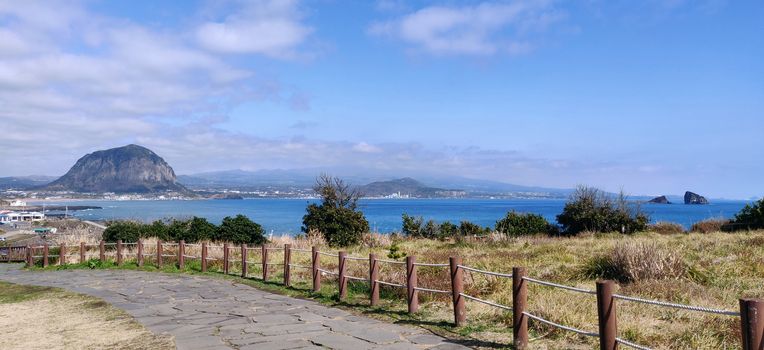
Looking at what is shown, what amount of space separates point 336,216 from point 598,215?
43.9 feet

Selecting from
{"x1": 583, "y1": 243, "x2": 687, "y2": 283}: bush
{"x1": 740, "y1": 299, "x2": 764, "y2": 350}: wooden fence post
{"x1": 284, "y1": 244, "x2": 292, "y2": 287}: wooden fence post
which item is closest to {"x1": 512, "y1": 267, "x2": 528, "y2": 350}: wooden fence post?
{"x1": 740, "y1": 299, "x2": 764, "y2": 350}: wooden fence post

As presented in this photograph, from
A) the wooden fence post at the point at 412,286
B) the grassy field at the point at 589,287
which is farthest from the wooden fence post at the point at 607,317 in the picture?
the wooden fence post at the point at 412,286

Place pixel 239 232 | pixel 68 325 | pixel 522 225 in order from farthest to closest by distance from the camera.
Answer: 1. pixel 522 225
2. pixel 239 232
3. pixel 68 325

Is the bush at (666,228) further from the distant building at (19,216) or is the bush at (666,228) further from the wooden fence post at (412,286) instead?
the distant building at (19,216)

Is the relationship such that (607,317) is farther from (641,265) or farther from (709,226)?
(709,226)

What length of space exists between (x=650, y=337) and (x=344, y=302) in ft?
18.7

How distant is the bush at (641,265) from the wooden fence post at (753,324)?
7687 mm

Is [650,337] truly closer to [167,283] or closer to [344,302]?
[344,302]

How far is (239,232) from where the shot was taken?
26984 millimetres

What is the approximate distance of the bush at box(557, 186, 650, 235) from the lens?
1177 inches

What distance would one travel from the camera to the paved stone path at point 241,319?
7.79m

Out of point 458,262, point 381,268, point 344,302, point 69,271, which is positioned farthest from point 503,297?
point 69,271

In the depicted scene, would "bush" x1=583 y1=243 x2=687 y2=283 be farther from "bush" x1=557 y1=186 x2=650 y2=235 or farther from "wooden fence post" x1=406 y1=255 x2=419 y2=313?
"bush" x1=557 y1=186 x2=650 y2=235

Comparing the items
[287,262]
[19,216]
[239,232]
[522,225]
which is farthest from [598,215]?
[19,216]
